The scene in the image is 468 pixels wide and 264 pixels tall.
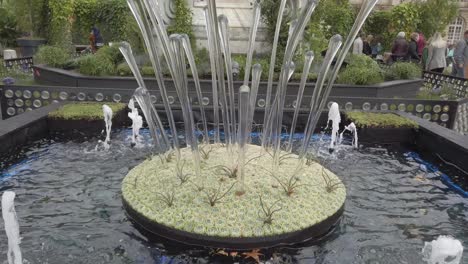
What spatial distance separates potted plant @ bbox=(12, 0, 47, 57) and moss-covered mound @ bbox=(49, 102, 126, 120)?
1476 centimetres

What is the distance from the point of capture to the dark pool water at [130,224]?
451 centimetres

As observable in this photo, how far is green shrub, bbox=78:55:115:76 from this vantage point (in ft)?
43.7

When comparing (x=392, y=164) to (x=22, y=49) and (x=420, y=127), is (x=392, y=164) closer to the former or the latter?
(x=420, y=127)

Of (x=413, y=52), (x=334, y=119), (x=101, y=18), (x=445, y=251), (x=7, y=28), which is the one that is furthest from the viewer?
(x=7, y=28)

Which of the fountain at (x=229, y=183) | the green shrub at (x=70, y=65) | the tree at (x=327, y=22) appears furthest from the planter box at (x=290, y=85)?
the fountain at (x=229, y=183)

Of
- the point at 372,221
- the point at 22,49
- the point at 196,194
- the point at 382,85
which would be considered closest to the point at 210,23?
the point at 196,194

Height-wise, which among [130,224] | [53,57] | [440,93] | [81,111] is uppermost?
[53,57]

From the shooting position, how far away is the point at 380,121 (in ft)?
28.8

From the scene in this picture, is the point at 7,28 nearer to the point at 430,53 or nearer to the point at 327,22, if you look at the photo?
the point at 327,22

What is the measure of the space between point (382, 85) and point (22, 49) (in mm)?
19578

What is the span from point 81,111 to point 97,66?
488cm

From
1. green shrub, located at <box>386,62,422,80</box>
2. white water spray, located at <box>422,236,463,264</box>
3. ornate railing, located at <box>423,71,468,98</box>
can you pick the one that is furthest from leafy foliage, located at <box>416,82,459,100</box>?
white water spray, located at <box>422,236,463,264</box>

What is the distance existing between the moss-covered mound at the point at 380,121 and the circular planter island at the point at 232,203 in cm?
321

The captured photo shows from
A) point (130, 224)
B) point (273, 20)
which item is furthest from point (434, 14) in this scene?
point (130, 224)
